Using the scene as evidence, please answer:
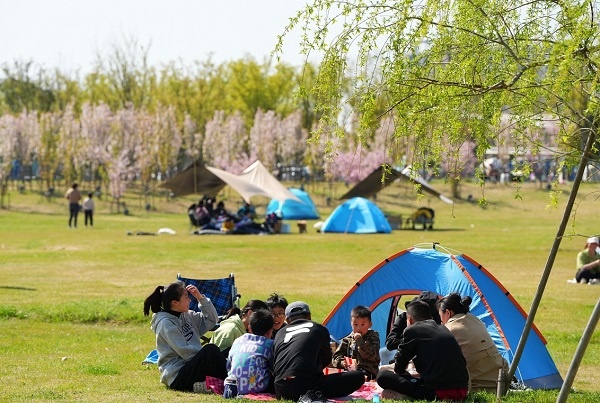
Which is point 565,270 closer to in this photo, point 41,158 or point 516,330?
point 516,330

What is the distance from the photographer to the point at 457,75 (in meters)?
8.80

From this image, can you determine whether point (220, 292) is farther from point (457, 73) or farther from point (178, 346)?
point (457, 73)

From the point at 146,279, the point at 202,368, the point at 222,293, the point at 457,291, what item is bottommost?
the point at 146,279

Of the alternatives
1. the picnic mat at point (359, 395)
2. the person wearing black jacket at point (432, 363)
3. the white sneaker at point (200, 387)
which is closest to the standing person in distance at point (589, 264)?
the picnic mat at point (359, 395)

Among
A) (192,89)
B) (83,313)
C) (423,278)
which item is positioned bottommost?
(83,313)

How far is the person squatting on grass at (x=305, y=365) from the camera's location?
8.98m

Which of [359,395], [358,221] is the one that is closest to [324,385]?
[359,395]

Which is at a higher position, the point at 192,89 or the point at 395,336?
the point at 192,89

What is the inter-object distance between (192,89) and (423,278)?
2988 inches

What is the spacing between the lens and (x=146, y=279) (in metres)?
22.1

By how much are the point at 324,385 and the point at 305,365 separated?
36cm

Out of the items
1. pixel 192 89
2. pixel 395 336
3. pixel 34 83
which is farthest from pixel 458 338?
pixel 34 83

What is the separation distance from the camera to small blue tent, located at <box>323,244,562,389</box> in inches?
425

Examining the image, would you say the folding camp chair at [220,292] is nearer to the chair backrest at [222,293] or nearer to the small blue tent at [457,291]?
the chair backrest at [222,293]
